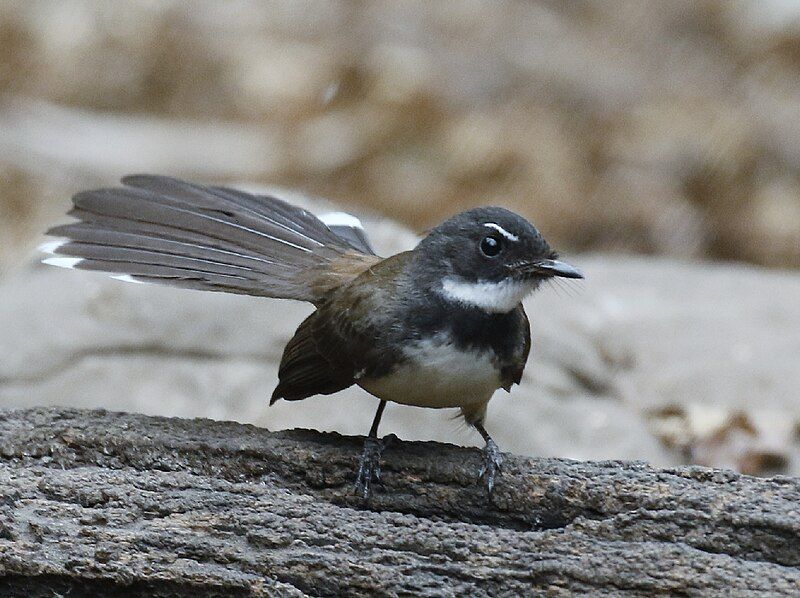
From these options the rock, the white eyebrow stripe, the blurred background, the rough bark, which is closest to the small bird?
the white eyebrow stripe

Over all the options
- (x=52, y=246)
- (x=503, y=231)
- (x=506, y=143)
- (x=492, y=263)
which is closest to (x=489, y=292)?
(x=492, y=263)

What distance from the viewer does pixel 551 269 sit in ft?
14.4

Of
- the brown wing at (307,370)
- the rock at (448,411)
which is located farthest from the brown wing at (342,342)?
the rock at (448,411)

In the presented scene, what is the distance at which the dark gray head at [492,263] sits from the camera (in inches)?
175

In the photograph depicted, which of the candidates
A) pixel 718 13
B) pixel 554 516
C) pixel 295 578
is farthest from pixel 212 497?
pixel 718 13

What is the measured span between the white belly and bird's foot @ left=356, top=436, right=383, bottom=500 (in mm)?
214

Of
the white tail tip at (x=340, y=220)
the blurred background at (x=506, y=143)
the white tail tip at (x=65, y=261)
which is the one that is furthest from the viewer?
the blurred background at (x=506, y=143)

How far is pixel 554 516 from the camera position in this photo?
415cm

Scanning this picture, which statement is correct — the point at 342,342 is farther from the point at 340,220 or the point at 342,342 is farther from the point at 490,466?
the point at 340,220

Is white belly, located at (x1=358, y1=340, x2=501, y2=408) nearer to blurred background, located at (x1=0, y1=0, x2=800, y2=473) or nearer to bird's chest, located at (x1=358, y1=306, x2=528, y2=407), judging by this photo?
bird's chest, located at (x1=358, y1=306, x2=528, y2=407)

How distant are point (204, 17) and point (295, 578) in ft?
34.7

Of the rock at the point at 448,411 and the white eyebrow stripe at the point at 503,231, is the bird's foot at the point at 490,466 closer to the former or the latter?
the white eyebrow stripe at the point at 503,231

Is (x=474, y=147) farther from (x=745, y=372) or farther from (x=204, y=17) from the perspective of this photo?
(x=745, y=372)

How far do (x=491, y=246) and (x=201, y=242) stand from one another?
54.3 inches
